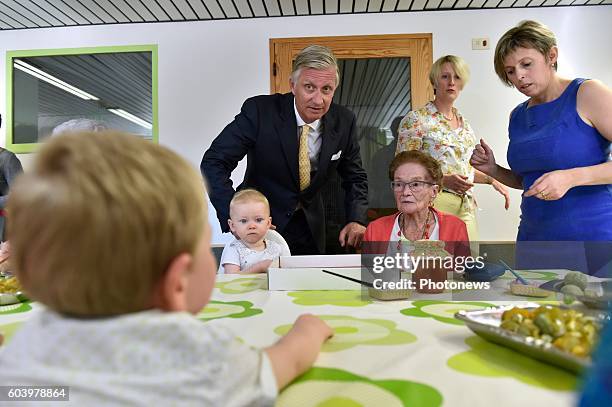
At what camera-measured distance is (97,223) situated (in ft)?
1.22

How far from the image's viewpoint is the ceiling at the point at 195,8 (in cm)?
359

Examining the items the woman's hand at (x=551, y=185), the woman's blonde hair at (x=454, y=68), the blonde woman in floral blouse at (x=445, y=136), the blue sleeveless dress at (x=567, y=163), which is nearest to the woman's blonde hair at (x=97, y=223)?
the woman's hand at (x=551, y=185)

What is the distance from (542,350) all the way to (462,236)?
1182mm

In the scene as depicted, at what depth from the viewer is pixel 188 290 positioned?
455 mm

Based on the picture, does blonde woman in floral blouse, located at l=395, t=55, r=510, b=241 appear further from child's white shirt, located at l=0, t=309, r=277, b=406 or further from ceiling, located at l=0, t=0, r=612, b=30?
child's white shirt, located at l=0, t=309, r=277, b=406

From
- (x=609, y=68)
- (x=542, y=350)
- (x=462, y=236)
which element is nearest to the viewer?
(x=542, y=350)

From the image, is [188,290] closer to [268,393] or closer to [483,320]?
[268,393]

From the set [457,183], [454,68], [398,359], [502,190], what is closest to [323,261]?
[398,359]

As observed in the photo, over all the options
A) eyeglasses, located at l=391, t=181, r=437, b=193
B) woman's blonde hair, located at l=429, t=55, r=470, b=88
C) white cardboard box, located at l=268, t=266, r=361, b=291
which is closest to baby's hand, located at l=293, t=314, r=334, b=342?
white cardboard box, located at l=268, t=266, r=361, b=291

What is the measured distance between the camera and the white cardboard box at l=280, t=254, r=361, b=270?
126 centimetres

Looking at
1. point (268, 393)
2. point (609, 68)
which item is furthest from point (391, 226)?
point (609, 68)

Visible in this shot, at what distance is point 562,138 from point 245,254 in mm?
1283

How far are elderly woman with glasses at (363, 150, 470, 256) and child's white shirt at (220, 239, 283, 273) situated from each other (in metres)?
0.42

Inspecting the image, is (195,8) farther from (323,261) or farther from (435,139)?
(323,261)
